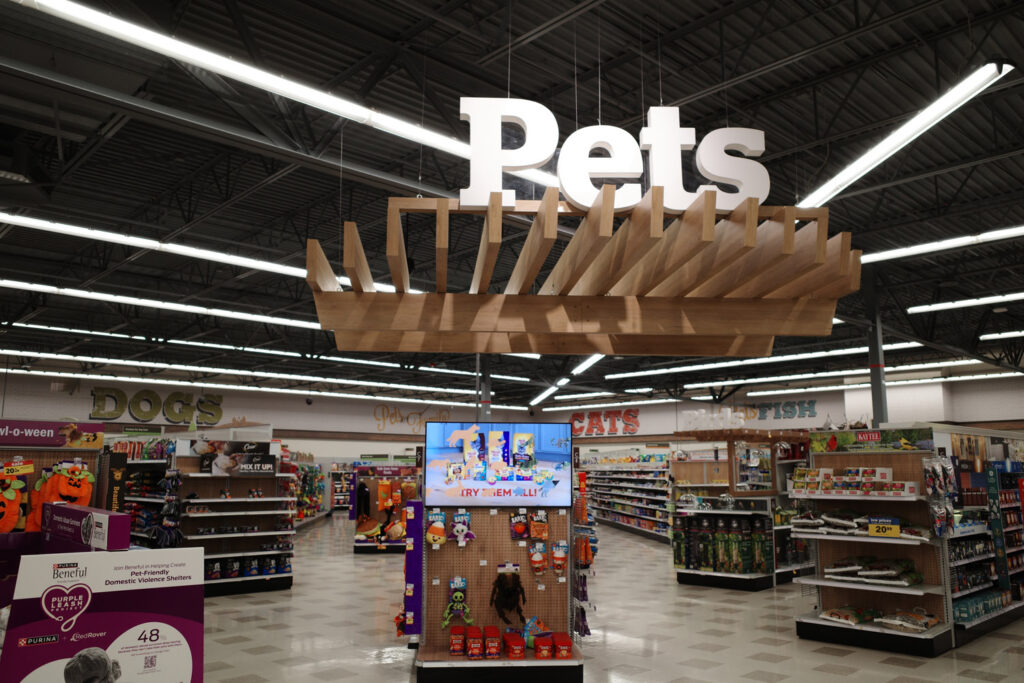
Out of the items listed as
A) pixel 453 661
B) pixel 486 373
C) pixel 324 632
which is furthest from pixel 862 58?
pixel 486 373

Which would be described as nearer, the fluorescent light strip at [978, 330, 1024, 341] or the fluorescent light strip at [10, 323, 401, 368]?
the fluorescent light strip at [978, 330, 1024, 341]

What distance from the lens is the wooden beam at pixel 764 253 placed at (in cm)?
227

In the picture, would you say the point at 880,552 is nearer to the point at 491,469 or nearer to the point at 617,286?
the point at 491,469

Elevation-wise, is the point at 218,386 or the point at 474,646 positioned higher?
the point at 218,386

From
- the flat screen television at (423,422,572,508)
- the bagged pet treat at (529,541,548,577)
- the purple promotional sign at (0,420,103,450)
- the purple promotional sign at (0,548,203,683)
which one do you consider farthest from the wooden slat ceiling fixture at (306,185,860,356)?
the purple promotional sign at (0,420,103,450)

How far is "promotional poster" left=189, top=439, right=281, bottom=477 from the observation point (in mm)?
10195

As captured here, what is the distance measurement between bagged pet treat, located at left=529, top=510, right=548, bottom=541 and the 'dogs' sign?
3561 mm

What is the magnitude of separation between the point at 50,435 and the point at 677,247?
591 cm

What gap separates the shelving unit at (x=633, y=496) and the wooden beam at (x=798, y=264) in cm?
1467

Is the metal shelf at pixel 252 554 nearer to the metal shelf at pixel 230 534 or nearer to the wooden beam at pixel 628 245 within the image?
the metal shelf at pixel 230 534

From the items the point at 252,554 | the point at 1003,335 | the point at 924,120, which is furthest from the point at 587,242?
the point at 1003,335

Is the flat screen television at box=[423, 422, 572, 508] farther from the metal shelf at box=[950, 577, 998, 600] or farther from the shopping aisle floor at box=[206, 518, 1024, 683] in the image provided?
the metal shelf at box=[950, 577, 998, 600]

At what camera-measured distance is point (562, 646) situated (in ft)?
→ 17.8

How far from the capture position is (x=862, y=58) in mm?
6934
